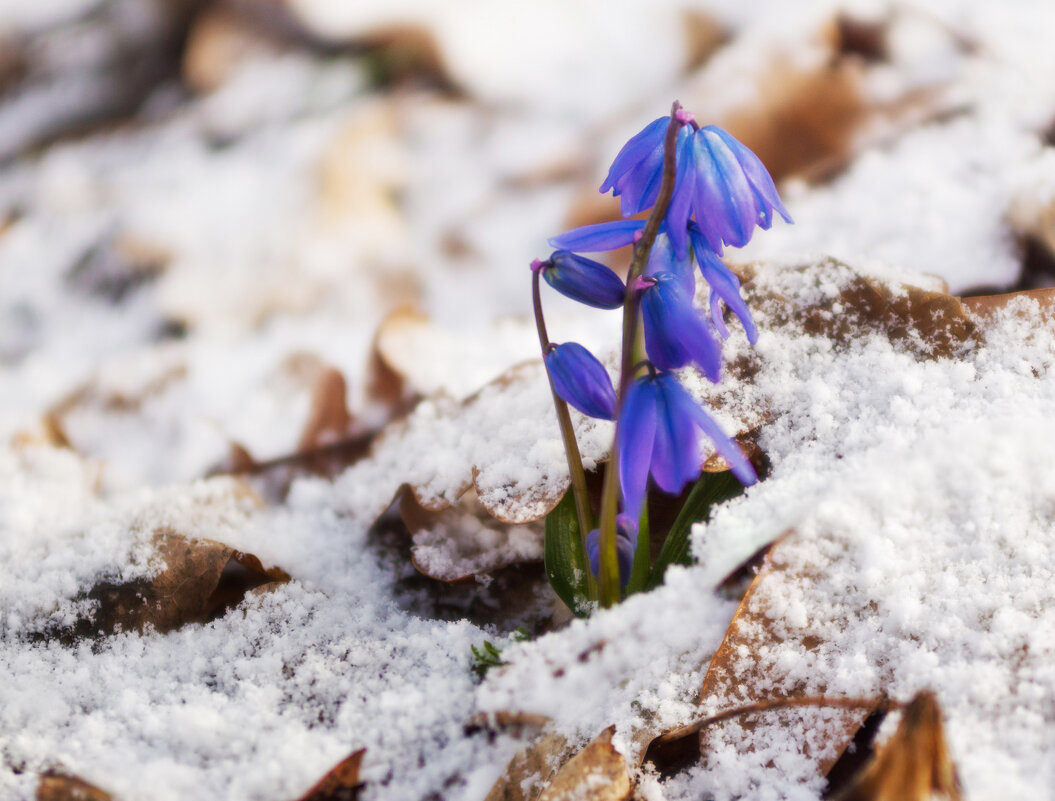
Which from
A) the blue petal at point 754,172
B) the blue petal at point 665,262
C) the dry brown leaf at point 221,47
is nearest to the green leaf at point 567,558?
the blue petal at point 665,262

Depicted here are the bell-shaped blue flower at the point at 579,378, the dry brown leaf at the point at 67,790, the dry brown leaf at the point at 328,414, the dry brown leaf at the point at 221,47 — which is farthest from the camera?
the dry brown leaf at the point at 221,47

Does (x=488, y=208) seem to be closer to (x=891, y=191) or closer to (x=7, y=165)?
(x=891, y=191)

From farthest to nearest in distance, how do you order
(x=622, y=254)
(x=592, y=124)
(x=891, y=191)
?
(x=592, y=124) < (x=622, y=254) < (x=891, y=191)

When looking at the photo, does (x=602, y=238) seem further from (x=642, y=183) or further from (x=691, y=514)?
(x=691, y=514)

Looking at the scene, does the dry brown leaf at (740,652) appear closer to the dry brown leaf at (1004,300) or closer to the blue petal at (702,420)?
the blue petal at (702,420)

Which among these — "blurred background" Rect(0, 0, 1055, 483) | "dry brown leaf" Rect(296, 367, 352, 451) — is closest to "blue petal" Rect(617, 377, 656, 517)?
"blurred background" Rect(0, 0, 1055, 483)

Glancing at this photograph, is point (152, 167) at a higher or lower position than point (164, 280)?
higher

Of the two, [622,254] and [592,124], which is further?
[592,124]

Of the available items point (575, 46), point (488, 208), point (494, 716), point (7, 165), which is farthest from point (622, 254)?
point (7, 165)

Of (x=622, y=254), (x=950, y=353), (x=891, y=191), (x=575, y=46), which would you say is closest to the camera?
(x=950, y=353)
